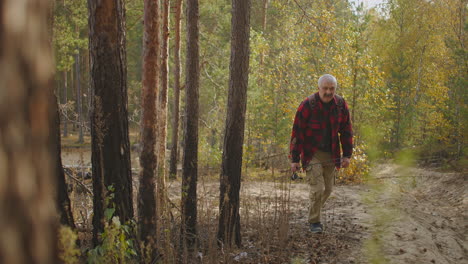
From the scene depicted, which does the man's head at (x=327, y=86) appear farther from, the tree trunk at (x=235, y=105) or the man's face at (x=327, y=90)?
the tree trunk at (x=235, y=105)

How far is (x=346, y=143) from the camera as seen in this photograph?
639 cm

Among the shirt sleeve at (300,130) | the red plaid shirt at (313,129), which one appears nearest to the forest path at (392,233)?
the red plaid shirt at (313,129)

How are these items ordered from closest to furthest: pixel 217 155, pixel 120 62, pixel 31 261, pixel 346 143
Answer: pixel 31 261 → pixel 120 62 → pixel 346 143 → pixel 217 155

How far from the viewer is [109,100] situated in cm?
441

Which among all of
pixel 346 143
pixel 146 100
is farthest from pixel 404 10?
pixel 146 100

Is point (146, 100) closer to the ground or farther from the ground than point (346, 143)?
farther from the ground

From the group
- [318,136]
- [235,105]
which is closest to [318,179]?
[318,136]

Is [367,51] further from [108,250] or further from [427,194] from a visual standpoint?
[108,250]

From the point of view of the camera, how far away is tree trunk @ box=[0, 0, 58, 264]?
32.3 inches

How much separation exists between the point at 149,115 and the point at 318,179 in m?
2.64

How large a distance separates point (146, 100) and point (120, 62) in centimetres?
145

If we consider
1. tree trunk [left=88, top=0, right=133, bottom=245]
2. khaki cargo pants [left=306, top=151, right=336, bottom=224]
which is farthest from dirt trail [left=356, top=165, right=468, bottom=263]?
tree trunk [left=88, top=0, right=133, bottom=245]

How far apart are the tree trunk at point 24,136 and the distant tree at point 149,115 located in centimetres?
422

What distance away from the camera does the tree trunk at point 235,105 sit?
5918 mm
